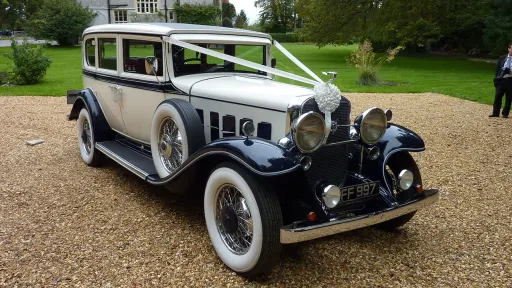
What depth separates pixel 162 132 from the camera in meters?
4.29

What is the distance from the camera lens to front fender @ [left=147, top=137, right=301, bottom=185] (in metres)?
2.98

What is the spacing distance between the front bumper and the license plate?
277 millimetres

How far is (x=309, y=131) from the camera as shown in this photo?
10.5 ft

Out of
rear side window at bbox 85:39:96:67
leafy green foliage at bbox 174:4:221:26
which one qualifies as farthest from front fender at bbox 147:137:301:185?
leafy green foliage at bbox 174:4:221:26

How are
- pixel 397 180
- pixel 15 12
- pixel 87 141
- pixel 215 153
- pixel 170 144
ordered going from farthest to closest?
pixel 15 12 < pixel 87 141 < pixel 170 144 < pixel 397 180 < pixel 215 153

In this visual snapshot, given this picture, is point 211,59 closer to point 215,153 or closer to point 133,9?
point 215,153

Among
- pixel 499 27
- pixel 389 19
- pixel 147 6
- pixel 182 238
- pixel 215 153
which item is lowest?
pixel 182 238

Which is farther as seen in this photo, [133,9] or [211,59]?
[133,9]

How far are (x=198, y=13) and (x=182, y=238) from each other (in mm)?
41925

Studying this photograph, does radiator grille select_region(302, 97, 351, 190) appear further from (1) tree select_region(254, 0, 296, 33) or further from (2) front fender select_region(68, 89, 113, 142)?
(1) tree select_region(254, 0, 296, 33)

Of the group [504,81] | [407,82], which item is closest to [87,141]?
[504,81]

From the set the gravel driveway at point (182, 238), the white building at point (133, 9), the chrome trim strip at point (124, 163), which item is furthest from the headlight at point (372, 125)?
the white building at point (133, 9)

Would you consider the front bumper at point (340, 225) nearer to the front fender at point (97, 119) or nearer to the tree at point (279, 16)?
the front fender at point (97, 119)

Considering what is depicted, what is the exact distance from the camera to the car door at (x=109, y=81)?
5289 mm
